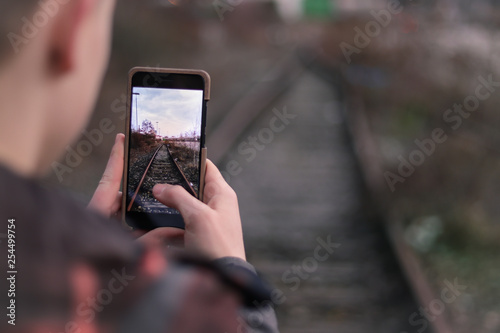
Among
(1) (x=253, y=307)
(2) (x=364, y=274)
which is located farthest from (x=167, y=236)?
(2) (x=364, y=274)

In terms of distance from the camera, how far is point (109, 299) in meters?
0.66

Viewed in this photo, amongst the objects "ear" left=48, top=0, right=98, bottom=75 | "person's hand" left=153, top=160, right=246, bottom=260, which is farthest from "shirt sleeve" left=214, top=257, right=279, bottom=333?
"ear" left=48, top=0, right=98, bottom=75

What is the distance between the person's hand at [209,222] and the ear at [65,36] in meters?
0.43

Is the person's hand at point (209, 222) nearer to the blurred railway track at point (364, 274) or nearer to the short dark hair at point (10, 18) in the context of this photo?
the short dark hair at point (10, 18)

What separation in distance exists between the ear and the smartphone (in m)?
0.55

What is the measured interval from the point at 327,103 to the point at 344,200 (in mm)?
6930

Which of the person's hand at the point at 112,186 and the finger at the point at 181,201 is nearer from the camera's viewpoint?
the finger at the point at 181,201

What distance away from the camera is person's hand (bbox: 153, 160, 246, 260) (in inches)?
40.6

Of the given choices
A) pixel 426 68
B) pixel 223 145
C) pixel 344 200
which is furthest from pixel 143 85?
pixel 426 68

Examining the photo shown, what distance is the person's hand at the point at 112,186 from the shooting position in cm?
125

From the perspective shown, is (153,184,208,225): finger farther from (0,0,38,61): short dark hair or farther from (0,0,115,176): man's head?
(0,0,38,61): short dark hair

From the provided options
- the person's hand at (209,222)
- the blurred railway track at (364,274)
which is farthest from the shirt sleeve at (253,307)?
the blurred railway track at (364,274)

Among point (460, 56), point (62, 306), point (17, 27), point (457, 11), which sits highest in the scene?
point (457, 11)

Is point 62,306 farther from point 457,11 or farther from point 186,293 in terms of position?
point 457,11
